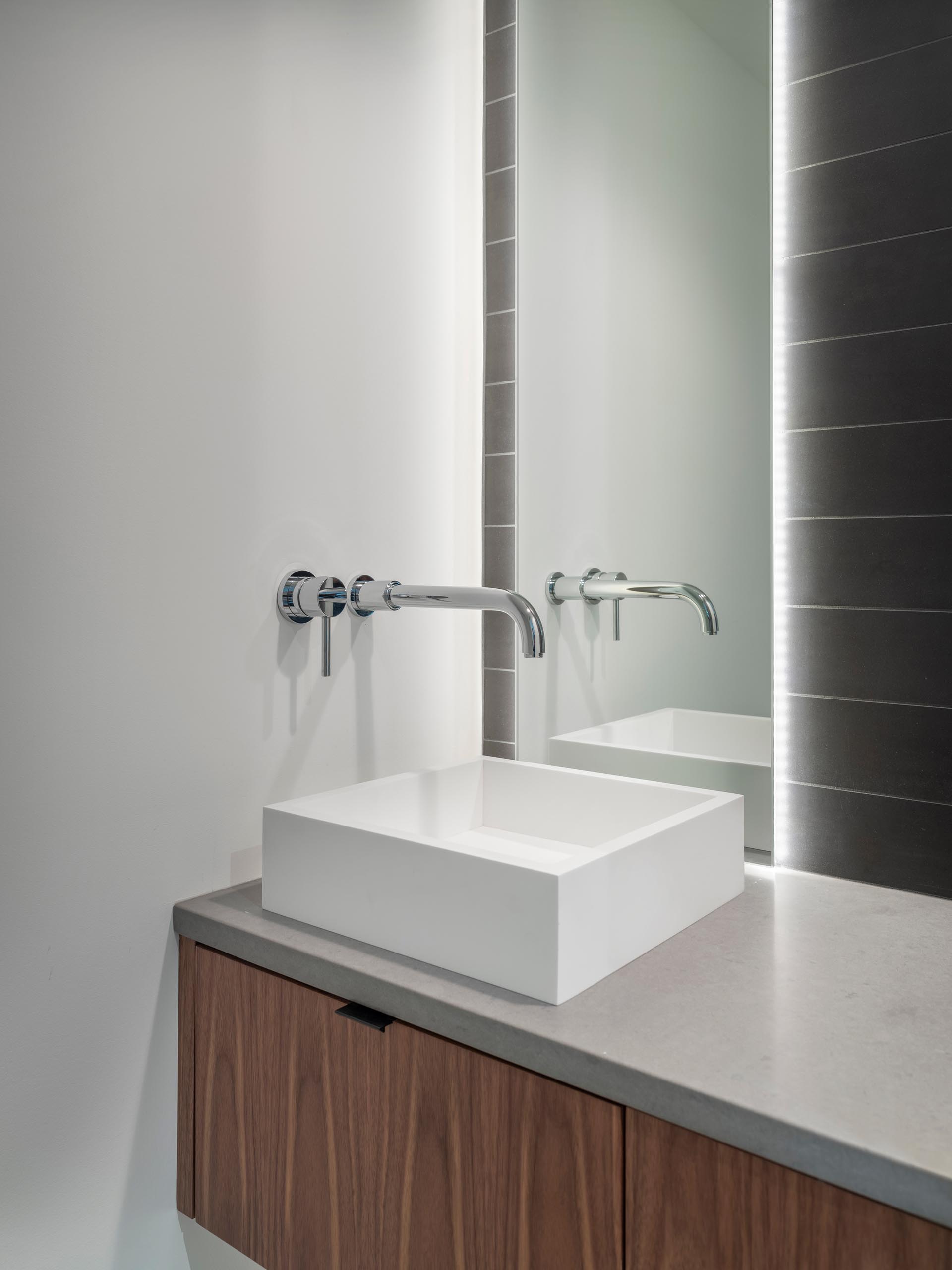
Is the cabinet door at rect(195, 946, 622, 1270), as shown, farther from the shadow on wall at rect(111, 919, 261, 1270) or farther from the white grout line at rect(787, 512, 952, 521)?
the white grout line at rect(787, 512, 952, 521)

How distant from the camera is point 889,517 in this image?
1244mm

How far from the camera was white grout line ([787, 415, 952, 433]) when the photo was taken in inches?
47.4

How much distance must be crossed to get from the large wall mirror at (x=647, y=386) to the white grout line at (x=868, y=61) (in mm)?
53

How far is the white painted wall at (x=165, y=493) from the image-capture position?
3.39 ft

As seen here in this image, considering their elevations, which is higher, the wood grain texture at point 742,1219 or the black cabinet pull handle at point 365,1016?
the black cabinet pull handle at point 365,1016

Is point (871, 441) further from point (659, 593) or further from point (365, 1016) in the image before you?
point (365, 1016)

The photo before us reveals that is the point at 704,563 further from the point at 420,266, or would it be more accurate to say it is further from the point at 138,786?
the point at 138,786

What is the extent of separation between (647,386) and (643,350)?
0.06 metres

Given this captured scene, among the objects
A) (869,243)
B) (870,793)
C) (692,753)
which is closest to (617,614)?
(692,753)

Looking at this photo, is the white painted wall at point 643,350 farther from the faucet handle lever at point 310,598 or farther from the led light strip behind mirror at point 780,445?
the faucet handle lever at point 310,598

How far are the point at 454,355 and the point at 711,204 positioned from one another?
0.49 m

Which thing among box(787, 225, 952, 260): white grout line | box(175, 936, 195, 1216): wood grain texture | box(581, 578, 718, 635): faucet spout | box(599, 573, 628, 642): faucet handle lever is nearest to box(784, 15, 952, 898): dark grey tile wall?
box(787, 225, 952, 260): white grout line

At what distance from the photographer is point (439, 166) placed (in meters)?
1.58

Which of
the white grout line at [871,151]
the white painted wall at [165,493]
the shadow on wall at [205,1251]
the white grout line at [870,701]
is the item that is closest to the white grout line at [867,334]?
the white grout line at [871,151]
